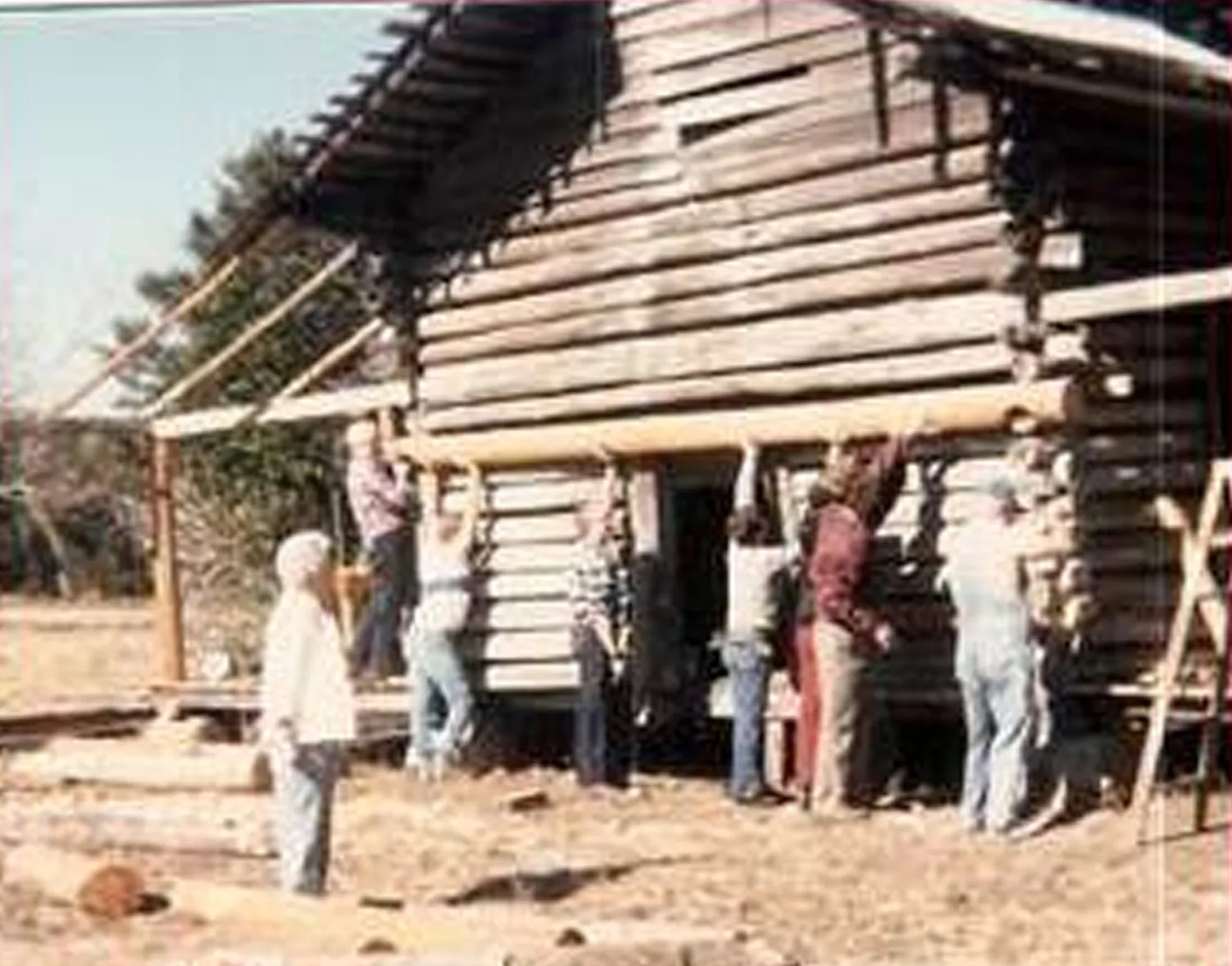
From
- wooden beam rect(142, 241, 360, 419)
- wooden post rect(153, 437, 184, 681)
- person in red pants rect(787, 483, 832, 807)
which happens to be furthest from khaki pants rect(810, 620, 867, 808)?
wooden post rect(153, 437, 184, 681)

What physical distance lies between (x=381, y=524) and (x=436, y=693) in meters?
1.51

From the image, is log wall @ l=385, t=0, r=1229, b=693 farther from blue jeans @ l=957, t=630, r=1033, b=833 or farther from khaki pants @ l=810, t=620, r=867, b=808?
khaki pants @ l=810, t=620, r=867, b=808

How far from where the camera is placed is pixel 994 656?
47.7ft

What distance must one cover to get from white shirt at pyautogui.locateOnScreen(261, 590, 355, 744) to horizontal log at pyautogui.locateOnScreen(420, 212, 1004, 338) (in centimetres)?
543

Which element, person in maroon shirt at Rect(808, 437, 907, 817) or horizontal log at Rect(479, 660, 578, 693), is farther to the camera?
horizontal log at Rect(479, 660, 578, 693)

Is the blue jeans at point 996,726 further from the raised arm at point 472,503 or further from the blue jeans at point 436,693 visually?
the raised arm at point 472,503

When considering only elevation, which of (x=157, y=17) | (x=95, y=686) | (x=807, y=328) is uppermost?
(x=157, y=17)

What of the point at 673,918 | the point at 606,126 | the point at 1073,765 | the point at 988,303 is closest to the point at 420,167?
the point at 606,126

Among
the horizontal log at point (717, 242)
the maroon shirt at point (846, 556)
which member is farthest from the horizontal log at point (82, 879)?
the horizontal log at point (717, 242)

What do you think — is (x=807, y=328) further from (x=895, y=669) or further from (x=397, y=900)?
(x=397, y=900)

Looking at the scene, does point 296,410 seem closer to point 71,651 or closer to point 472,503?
point 472,503

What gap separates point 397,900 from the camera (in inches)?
502

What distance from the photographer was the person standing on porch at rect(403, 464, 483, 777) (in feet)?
61.0

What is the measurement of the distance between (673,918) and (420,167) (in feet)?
29.1
